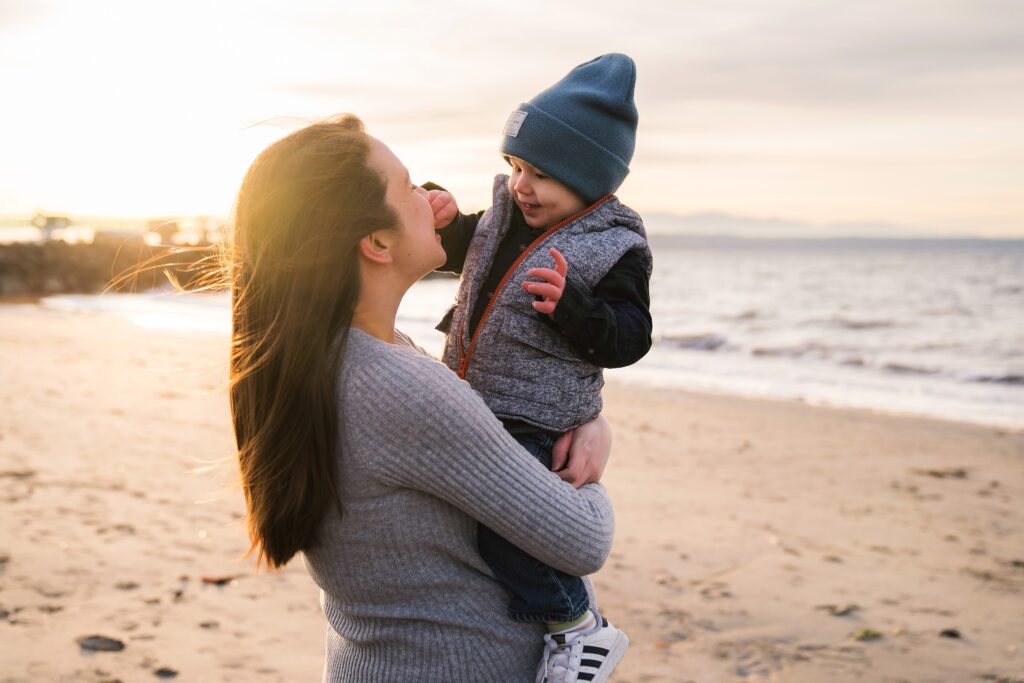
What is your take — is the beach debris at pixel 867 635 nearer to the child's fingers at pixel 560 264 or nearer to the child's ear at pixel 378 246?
the child's fingers at pixel 560 264

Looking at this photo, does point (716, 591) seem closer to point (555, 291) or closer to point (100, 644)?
point (100, 644)

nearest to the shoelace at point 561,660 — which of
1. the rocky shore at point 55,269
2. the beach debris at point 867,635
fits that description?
the beach debris at point 867,635

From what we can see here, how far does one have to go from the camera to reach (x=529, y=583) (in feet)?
5.88

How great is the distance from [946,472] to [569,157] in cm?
739

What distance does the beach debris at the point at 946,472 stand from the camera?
8.23m

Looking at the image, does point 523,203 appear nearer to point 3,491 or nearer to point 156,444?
point 3,491

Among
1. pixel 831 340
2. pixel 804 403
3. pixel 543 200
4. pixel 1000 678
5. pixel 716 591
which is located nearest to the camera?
pixel 543 200

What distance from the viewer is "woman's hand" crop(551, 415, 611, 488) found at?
1955mm

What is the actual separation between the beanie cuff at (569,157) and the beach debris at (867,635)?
131 inches

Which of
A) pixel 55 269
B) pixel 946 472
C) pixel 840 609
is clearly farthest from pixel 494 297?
pixel 55 269

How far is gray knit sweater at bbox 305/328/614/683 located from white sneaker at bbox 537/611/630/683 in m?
0.04

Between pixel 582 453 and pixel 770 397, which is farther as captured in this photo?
pixel 770 397

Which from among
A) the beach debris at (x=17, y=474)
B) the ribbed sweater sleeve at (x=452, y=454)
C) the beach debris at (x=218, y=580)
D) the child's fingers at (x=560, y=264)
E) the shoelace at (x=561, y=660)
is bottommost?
the beach debris at (x=218, y=580)

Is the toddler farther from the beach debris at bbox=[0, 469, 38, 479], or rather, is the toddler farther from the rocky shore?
the rocky shore
